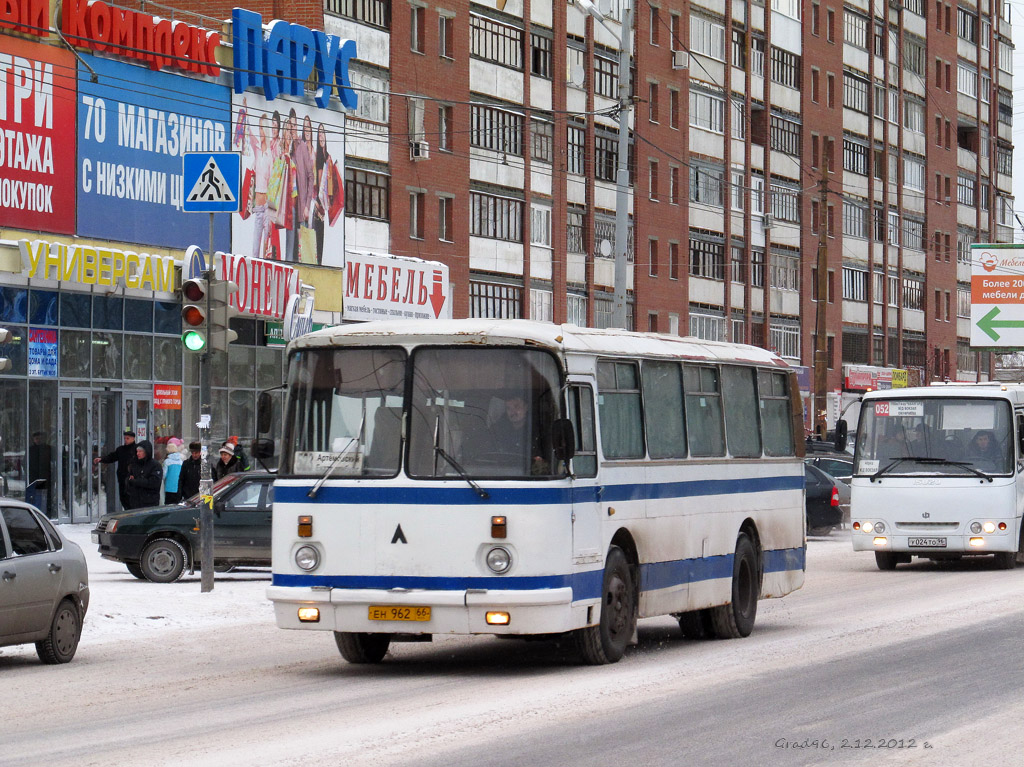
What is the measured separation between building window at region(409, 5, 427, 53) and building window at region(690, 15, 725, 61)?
17.7 m

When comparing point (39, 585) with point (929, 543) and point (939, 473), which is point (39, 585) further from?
point (939, 473)

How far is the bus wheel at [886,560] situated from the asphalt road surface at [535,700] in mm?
8385

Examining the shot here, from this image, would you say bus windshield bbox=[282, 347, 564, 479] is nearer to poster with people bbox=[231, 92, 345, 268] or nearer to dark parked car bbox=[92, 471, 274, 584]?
dark parked car bbox=[92, 471, 274, 584]

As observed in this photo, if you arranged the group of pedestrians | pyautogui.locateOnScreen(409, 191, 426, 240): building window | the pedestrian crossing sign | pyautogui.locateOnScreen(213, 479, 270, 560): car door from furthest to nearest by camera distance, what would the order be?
pyautogui.locateOnScreen(409, 191, 426, 240): building window → the group of pedestrians → pyautogui.locateOnScreen(213, 479, 270, 560): car door → the pedestrian crossing sign

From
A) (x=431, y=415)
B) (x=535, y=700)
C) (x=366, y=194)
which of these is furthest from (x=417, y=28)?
(x=535, y=700)

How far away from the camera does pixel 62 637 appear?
15.3m

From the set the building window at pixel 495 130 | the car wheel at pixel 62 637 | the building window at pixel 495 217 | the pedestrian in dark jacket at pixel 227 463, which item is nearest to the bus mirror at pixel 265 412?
the car wheel at pixel 62 637

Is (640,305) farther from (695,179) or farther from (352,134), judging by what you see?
(352,134)

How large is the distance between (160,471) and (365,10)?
70.7ft

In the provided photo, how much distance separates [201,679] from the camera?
45.8 ft

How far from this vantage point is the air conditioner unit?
167ft

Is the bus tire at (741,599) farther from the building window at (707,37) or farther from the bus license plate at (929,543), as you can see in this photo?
the building window at (707,37)

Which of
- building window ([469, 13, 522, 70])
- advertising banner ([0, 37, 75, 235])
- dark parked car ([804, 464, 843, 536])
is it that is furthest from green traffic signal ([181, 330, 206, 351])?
building window ([469, 13, 522, 70])

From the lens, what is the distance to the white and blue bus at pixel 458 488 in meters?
13.3
